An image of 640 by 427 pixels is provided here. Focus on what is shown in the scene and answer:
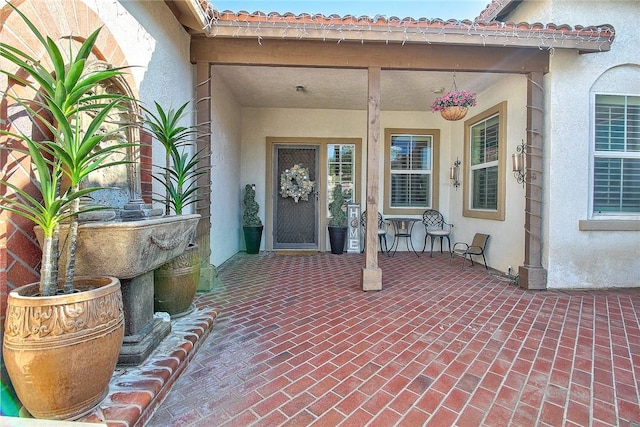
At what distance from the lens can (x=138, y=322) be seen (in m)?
1.83

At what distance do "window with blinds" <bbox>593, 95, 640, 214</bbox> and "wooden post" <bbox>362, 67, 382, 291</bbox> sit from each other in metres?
2.74

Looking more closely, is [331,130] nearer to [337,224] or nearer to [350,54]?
[337,224]

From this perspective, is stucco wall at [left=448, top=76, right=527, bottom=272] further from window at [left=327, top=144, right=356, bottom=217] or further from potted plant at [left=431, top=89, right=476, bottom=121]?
window at [left=327, top=144, right=356, bottom=217]

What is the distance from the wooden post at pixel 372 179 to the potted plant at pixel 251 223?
2.87 meters

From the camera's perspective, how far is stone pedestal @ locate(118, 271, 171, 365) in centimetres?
172

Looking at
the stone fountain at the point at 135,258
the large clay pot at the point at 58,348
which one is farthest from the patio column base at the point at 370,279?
the large clay pot at the point at 58,348

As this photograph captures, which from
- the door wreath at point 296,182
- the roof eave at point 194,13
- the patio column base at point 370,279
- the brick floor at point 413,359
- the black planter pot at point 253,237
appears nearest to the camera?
the brick floor at point 413,359

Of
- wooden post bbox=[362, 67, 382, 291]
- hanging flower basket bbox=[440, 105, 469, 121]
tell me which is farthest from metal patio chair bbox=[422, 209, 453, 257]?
wooden post bbox=[362, 67, 382, 291]

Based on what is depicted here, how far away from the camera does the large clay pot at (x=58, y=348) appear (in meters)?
1.16

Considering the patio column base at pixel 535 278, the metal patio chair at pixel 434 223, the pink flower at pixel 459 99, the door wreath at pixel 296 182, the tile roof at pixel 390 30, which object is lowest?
the patio column base at pixel 535 278

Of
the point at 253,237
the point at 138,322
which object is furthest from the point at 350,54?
the point at 253,237

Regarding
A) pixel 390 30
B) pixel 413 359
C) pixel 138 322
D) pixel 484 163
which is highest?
pixel 390 30

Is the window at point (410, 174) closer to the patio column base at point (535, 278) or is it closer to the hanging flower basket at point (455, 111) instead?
the hanging flower basket at point (455, 111)

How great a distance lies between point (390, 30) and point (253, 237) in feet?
13.3
